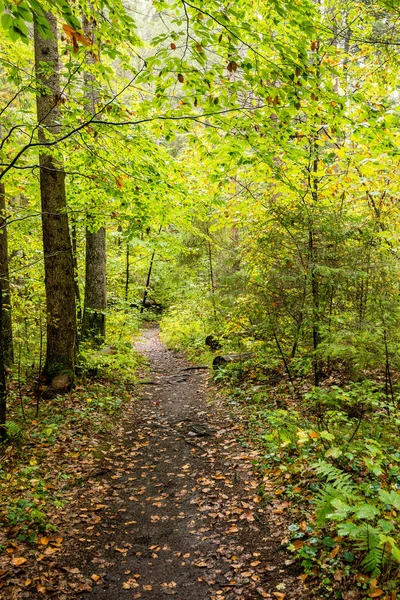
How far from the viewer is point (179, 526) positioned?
4766mm

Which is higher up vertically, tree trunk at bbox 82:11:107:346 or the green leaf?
tree trunk at bbox 82:11:107:346

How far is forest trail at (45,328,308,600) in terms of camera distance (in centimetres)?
380

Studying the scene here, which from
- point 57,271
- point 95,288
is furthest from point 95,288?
point 57,271

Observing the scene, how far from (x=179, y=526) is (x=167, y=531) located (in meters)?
0.16

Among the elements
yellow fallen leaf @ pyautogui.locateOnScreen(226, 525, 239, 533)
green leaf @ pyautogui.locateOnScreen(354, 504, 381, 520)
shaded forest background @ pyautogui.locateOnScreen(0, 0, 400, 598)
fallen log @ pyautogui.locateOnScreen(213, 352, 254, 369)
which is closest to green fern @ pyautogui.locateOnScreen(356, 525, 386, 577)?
shaded forest background @ pyautogui.locateOnScreen(0, 0, 400, 598)

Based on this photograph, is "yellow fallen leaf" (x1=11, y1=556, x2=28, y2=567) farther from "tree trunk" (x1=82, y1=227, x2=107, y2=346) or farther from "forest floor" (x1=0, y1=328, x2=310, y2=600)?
"tree trunk" (x1=82, y1=227, x2=107, y2=346)

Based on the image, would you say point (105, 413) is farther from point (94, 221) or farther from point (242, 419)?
point (94, 221)

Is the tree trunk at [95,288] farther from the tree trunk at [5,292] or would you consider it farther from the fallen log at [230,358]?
the fallen log at [230,358]

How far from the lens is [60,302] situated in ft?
26.2

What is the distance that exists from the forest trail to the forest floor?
12 millimetres

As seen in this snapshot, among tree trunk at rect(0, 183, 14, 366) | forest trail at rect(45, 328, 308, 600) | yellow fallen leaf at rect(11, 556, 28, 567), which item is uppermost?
tree trunk at rect(0, 183, 14, 366)

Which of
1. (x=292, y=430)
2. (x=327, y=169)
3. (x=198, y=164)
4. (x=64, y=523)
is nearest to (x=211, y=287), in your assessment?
(x=198, y=164)

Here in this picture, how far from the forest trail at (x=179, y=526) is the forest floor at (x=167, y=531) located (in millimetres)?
12

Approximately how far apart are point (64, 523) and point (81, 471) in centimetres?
120
